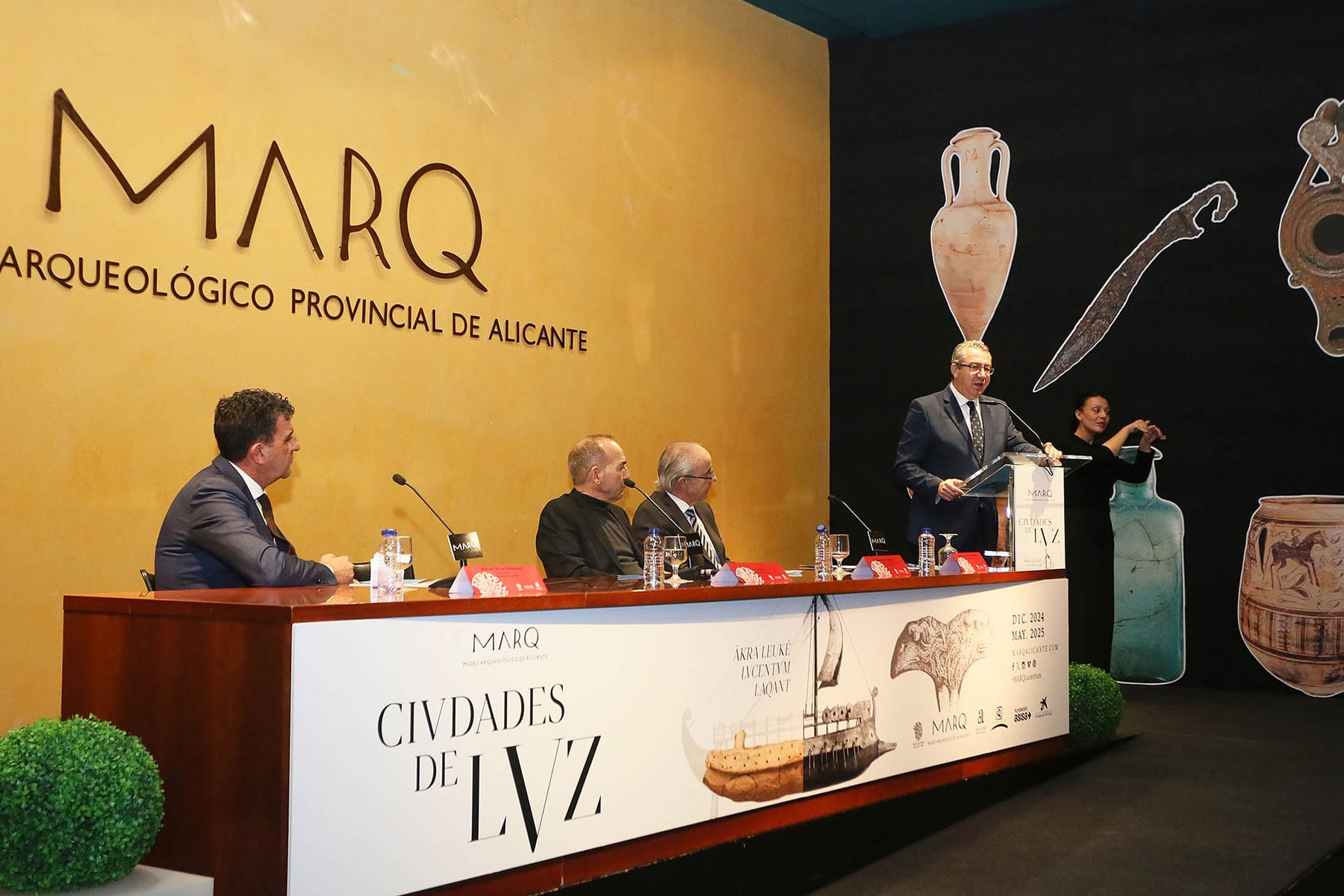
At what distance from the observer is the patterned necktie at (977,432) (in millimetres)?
4973

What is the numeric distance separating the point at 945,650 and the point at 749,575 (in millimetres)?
902

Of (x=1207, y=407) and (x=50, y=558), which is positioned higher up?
(x=1207, y=407)

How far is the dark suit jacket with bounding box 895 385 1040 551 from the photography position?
491 centimetres

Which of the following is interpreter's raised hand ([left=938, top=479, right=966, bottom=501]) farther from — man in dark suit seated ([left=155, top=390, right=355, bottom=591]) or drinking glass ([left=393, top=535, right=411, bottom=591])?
drinking glass ([left=393, top=535, right=411, bottom=591])

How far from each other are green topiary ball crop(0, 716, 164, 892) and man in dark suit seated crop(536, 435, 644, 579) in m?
2.13

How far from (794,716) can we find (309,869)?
1.41 metres

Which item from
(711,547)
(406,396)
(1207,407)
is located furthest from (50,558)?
(1207,407)

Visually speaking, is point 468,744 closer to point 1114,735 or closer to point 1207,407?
point 1114,735

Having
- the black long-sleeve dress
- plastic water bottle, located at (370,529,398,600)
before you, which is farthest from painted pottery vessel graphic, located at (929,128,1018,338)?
plastic water bottle, located at (370,529,398,600)

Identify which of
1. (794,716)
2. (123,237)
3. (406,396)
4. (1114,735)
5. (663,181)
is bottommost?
(1114,735)

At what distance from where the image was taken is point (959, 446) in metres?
4.98

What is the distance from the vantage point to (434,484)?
5254 mm

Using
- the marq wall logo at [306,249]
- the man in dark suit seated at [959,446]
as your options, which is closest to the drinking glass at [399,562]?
the marq wall logo at [306,249]

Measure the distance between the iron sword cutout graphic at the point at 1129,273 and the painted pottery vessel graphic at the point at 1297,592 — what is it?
115 centimetres
